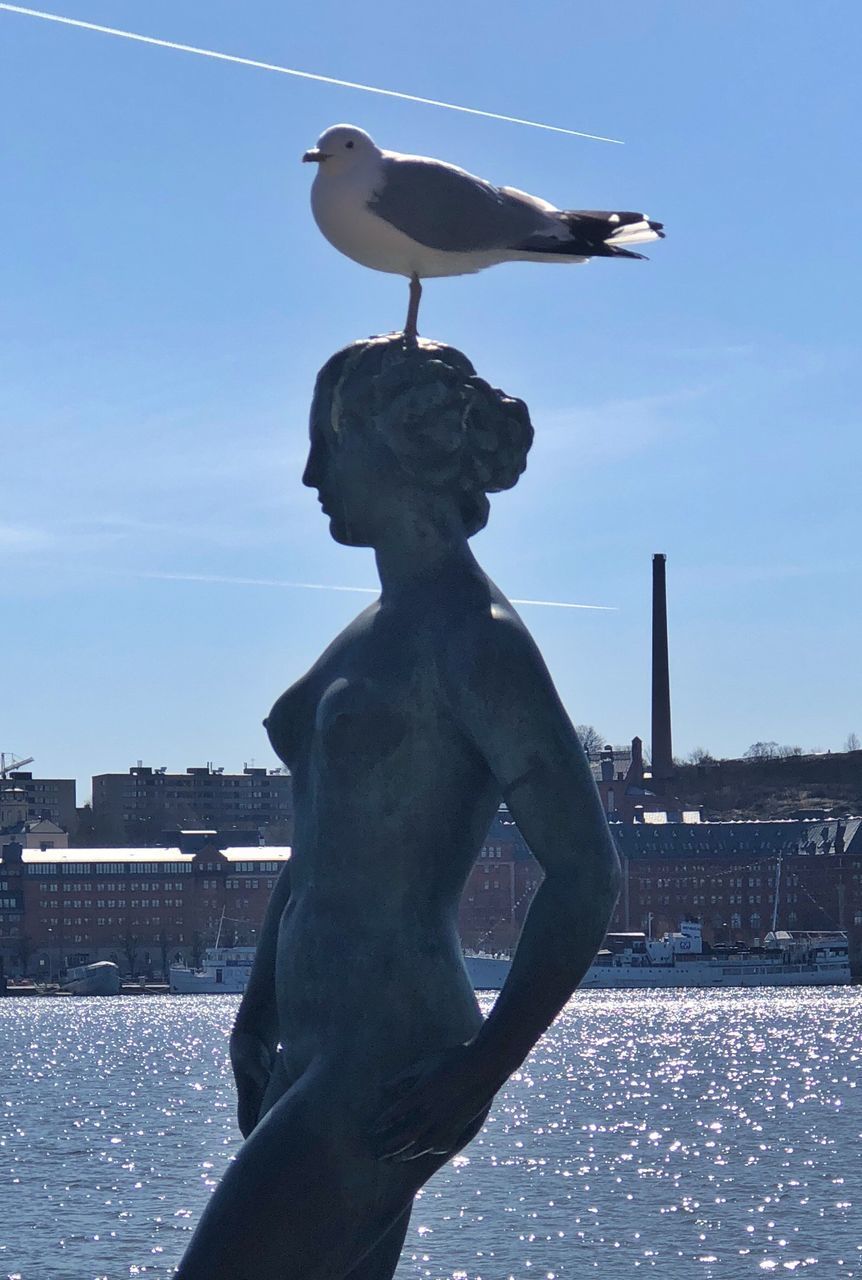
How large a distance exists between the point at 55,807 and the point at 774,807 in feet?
163

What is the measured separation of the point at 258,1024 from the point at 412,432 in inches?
40.8

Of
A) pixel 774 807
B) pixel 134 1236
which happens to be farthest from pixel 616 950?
pixel 134 1236

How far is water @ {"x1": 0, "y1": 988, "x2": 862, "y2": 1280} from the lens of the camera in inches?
1112

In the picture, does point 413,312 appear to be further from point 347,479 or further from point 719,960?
point 719,960

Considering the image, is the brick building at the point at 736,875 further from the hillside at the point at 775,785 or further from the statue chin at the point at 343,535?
the statue chin at the point at 343,535

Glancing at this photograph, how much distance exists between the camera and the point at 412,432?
367 centimetres

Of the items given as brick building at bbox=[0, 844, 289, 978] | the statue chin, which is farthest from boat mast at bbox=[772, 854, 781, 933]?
the statue chin

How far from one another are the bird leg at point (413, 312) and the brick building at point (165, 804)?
14792cm

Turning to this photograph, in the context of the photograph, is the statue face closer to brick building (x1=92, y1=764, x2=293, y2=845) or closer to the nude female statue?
the nude female statue

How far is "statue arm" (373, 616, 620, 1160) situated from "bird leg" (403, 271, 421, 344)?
1.91 feet

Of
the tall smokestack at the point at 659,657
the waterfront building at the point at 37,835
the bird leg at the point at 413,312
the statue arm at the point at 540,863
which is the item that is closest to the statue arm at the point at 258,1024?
the statue arm at the point at 540,863

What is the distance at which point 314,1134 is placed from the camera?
3.38 meters

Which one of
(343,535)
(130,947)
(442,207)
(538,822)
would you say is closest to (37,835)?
(130,947)

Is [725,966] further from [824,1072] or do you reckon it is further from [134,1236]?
[134,1236]
